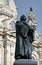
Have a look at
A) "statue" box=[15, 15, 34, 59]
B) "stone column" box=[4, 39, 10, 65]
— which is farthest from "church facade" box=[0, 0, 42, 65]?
"statue" box=[15, 15, 34, 59]

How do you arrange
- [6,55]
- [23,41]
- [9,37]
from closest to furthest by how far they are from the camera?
[23,41] < [6,55] < [9,37]

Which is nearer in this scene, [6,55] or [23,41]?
[23,41]

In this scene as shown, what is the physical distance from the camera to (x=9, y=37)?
1473 inches

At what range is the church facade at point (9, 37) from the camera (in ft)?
120

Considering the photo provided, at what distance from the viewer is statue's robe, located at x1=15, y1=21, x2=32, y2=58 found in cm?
1284

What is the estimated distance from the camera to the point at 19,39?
513 inches

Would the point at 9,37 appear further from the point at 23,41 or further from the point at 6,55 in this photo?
the point at 23,41

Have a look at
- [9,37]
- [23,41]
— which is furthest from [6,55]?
[23,41]


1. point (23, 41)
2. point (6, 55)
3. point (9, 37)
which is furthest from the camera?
point (9, 37)

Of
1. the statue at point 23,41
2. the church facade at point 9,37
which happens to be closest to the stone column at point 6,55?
the church facade at point 9,37

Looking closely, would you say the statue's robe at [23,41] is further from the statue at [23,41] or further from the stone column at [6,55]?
the stone column at [6,55]

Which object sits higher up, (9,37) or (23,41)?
(23,41)

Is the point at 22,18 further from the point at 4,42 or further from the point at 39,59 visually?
the point at 39,59

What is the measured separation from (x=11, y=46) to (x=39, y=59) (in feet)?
17.9
